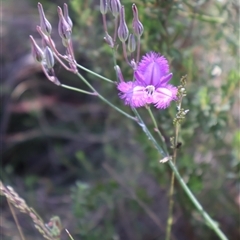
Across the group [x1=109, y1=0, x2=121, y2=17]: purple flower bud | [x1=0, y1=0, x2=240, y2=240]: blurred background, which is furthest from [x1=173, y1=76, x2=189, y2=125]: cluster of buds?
[x1=0, y1=0, x2=240, y2=240]: blurred background

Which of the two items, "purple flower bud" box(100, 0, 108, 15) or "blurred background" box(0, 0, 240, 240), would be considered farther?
"blurred background" box(0, 0, 240, 240)

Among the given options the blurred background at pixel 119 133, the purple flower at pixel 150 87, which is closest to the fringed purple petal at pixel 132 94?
the purple flower at pixel 150 87

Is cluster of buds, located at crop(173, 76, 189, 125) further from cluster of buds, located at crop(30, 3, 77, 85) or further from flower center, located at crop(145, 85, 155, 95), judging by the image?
cluster of buds, located at crop(30, 3, 77, 85)

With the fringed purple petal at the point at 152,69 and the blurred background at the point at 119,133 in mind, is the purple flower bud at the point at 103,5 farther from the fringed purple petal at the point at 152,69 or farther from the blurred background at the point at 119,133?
the blurred background at the point at 119,133

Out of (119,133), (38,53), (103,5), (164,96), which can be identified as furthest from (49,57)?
(119,133)

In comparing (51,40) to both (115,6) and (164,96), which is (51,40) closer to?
(115,6)
